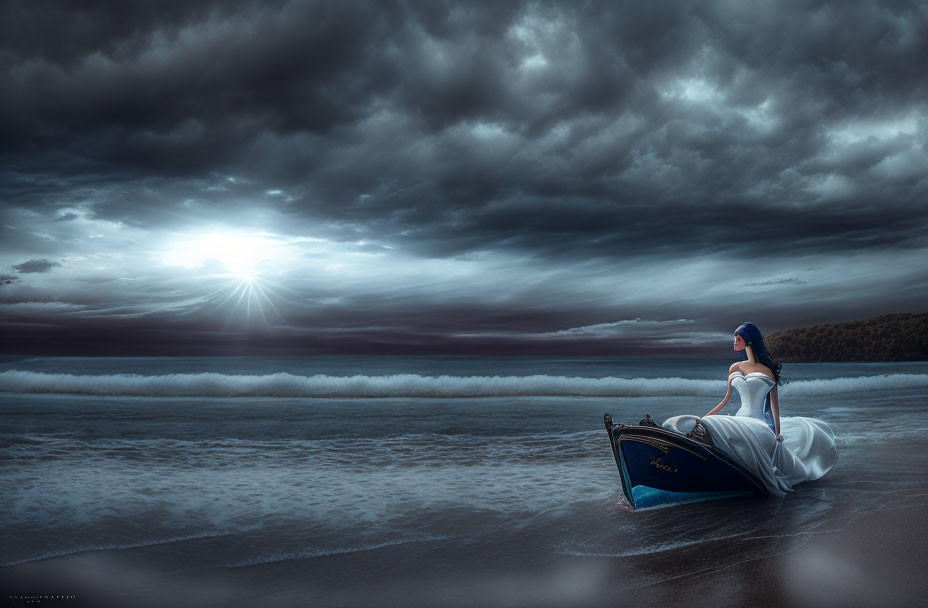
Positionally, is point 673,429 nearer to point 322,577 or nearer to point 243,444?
point 322,577

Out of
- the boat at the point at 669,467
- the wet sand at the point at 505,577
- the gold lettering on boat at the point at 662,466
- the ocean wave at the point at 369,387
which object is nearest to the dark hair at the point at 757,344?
the boat at the point at 669,467

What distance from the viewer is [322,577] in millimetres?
5086

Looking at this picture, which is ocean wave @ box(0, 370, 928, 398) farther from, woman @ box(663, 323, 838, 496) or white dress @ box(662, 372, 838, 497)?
woman @ box(663, 323, 838, 496)

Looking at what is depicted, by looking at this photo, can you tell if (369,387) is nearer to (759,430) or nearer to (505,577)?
(759,430)

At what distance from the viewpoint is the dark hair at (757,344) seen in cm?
770

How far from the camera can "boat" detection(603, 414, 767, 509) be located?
6922 mm

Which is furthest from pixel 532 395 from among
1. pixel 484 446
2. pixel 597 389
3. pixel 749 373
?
pixel 749 373

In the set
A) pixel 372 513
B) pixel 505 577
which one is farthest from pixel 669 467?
pixel 372 513

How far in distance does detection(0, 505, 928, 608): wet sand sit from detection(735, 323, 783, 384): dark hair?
2.40 metres

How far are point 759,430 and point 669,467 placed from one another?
4.77ft

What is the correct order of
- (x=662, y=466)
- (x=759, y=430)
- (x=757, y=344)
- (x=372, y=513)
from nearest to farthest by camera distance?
(x=662, y=466) → (x=372, y=513) → (x=759, y=430) → (x=757, y=344)

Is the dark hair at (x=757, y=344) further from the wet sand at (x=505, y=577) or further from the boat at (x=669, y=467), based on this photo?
the wet sand at (x=505, y=577)

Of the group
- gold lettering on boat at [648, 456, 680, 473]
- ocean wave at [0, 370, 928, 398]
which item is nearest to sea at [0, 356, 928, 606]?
gold lettering on boat at [648, 456, 680, 473]

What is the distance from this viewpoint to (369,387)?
28.6 metres
